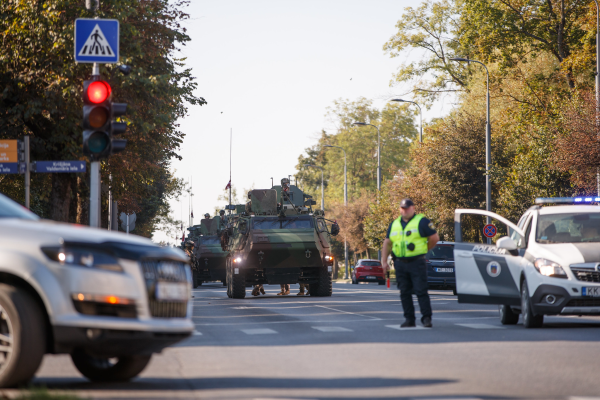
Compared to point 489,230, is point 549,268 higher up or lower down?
lower down

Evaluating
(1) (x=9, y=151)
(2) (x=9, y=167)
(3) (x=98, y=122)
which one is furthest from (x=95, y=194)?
(1) (x=9, y=151)

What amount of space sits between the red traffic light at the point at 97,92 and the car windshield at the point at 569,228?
636 cm

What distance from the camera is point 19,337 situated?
22.4 feet

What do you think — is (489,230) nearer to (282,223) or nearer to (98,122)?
(282,223)

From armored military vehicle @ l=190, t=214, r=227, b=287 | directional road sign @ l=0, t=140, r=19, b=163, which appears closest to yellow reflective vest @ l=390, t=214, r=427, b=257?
directional road sign @ l=0, t=140, r=19, b=163

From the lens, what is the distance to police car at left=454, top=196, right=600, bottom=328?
13.1 metres

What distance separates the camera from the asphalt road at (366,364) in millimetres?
7488

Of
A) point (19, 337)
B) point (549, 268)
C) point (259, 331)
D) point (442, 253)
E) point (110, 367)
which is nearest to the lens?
point (19, 337)

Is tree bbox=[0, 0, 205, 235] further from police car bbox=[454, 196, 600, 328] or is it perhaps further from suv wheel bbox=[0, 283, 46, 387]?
suv wheel bbox=[0, 283, 46, 387]

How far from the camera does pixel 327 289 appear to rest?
26203 mm

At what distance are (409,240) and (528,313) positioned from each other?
6.33ft

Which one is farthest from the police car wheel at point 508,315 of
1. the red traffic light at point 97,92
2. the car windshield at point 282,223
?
the car windshield at point 282,223

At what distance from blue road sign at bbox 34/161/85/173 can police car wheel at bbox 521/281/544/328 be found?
6.99m

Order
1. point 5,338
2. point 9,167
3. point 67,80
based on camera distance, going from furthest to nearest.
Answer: point 67,80 → point 9,167 → point 5,338
